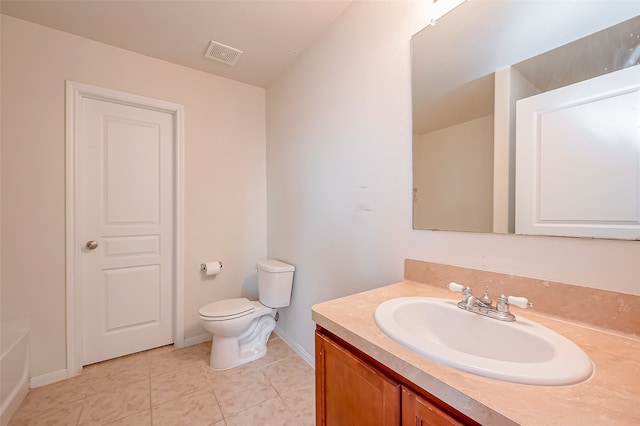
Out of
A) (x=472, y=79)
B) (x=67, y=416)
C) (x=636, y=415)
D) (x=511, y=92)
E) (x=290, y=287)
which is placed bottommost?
(x=67, y=416)

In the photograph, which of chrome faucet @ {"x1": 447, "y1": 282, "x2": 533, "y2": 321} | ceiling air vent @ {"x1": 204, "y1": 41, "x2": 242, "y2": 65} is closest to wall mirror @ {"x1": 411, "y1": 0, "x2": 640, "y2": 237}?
chrome faucet @ {"x1": 447, "y1": 282, "x2": 533, "y2": 321}

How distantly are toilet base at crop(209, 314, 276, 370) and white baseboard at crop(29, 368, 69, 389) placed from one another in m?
0.94

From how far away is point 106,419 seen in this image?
1.37 metres

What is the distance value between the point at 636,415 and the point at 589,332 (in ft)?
1.16

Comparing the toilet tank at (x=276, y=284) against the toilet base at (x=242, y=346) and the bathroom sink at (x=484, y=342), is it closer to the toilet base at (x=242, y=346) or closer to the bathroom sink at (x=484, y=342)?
the toilet base at (x=242, y=346)

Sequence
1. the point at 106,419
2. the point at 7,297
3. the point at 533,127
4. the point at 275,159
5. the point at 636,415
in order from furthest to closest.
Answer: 1. the point at 275,159
2. the point at 7,297
3. the point at 106,419
4. the point at 533,127
5. the point at 636,415

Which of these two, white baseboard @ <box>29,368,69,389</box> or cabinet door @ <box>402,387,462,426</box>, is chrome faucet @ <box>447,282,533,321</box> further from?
white baseboard @ <box>29,368,69,389</box>

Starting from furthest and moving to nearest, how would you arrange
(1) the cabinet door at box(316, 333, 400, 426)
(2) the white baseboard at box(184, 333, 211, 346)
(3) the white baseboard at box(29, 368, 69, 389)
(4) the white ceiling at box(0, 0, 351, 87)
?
1. (2) the white baseboard at box(184, 333, 211, 346)
2. (3) the white baseboard at box(29, 368, 69, 389)
3. (4) the white ceiling at box(0, 0, 351, 87)
4. (1) the cabinet door at box(316, 333, 400, 426)

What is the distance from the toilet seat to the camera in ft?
5.83

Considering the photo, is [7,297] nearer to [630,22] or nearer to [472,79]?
[472,79]

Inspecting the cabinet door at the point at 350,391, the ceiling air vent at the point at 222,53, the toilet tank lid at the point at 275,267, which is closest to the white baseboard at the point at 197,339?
the toilet tank lid at the point at 275,267

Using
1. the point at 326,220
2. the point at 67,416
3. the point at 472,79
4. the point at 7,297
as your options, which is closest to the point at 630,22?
the point at 472,79

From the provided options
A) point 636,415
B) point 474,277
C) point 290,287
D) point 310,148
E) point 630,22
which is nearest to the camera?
point 636,415

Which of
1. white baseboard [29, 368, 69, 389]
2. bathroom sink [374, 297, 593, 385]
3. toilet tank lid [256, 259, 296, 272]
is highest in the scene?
bathroom sink [374, 297, 593, 385]
